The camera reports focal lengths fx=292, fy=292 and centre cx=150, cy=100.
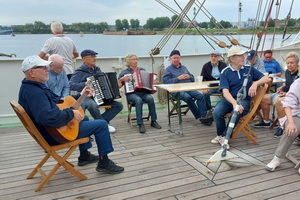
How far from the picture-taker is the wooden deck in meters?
2.30

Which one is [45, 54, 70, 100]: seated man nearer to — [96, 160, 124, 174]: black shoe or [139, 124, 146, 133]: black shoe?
[139, 124, 146, 133]: black shoe

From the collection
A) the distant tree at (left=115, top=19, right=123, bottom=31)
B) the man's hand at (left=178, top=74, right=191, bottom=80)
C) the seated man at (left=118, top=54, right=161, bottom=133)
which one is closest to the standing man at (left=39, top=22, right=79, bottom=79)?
the seated man at (left=118, top=54, right=161, bottom=133)

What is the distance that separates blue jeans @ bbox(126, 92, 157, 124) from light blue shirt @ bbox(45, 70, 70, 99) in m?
0.94

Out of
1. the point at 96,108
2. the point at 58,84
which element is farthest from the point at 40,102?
the point at 96,108

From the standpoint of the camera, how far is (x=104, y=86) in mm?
3830

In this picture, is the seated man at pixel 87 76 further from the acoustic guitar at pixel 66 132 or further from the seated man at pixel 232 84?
the seated man at pixel 232 84

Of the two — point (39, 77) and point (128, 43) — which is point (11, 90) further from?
point (128, 43)

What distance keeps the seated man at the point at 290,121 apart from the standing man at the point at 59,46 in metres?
3.02

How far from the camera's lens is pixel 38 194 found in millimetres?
2369

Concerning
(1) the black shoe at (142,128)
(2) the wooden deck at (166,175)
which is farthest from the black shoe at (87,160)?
(1) the black shoe at (142,128)

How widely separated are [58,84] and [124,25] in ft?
17.3

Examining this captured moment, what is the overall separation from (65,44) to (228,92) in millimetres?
2419

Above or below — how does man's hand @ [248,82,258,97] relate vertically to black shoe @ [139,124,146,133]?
above

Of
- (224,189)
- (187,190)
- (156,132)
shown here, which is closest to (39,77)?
(187,190)
